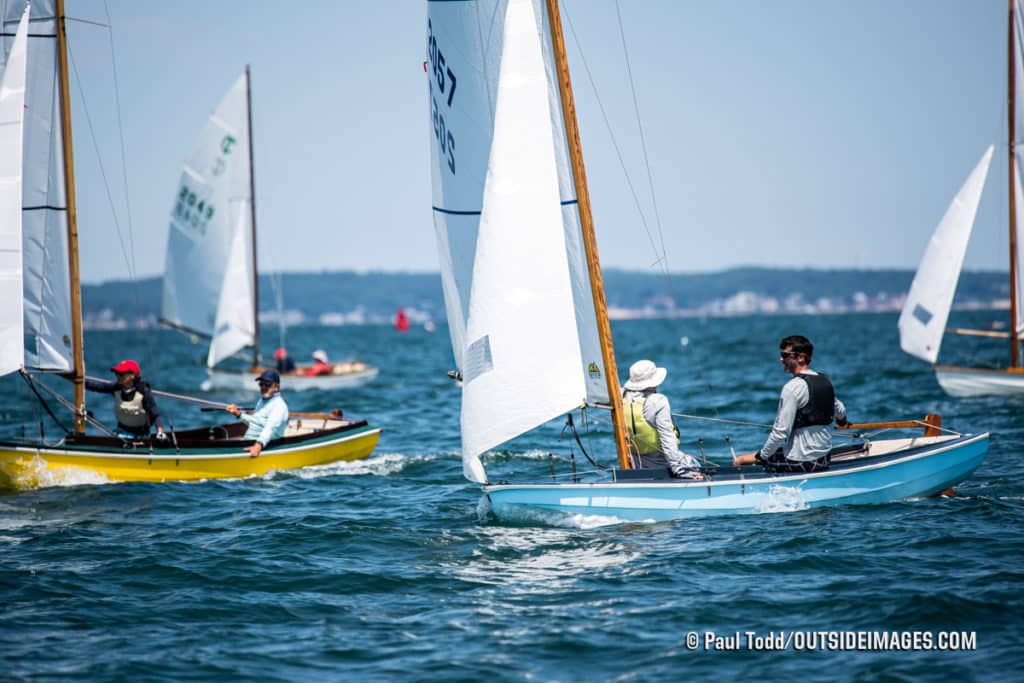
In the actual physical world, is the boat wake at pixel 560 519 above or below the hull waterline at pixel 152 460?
below

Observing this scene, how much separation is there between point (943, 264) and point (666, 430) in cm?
1647

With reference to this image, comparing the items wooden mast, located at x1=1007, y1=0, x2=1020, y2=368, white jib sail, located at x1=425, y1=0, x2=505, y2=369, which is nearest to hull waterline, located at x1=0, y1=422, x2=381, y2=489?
white jib sail, located at x1=425, y1=0, x2=505, y2=369

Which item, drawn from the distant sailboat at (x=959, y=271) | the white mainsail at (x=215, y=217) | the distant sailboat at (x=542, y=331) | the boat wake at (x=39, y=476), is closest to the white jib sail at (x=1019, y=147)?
the distant sailboat at (x=959, y=271)

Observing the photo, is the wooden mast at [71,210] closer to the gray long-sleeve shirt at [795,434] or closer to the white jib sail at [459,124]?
the white jib sail at [459,124]

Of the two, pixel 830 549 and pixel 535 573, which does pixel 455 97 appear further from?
pixel 830 549

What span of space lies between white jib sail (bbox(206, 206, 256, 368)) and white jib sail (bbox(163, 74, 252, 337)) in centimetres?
18

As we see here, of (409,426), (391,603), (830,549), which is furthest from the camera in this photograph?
(409,426)

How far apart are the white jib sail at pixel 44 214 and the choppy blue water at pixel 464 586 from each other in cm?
217

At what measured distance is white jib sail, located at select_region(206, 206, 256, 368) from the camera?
103ft

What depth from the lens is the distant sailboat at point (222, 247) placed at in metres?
31.0

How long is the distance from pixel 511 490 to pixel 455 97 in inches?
169

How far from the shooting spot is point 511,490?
10.5 m

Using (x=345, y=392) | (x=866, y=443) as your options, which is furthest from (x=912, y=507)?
(x=345, y=392)

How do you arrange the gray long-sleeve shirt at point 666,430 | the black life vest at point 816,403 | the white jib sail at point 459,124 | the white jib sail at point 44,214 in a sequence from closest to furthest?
the black life vest at point 816,403
the gray long-sleeve shirt at point 666,430
the white jib sail at point 459,124
the white jib sail at point 44,214
